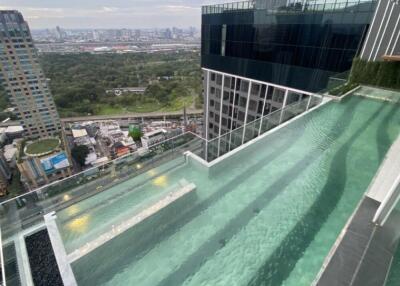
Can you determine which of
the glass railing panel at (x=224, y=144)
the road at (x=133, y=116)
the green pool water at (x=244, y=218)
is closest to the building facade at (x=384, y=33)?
the green pool water at (x=244, y=218)

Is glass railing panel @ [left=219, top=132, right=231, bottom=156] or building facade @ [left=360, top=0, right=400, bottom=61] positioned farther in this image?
building facade @ [left=360, top=0, right=400, bottom=61]

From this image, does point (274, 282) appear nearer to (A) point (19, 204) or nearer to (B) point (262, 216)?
(B) point (262, 216)

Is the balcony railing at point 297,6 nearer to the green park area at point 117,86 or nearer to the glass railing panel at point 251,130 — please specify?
the glass railing panel at point 251,130

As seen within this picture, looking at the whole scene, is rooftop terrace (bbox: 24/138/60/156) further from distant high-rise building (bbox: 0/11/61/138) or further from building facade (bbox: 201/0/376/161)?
building facade (bbox: 201/0/376/161)


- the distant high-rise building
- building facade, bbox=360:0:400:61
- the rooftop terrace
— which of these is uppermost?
building facade, bbox=360:0:400:61

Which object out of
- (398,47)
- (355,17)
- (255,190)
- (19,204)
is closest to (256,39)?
(355,17)

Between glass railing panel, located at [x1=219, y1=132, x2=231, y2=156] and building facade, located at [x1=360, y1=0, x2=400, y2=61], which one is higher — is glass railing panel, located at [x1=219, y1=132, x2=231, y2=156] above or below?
below

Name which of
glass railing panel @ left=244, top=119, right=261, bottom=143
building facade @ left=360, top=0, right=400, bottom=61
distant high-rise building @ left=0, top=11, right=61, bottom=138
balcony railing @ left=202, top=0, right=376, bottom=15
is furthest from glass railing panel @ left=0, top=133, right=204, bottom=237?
distant high-rise building @ left=0, top=11, right=61, bottom=138
